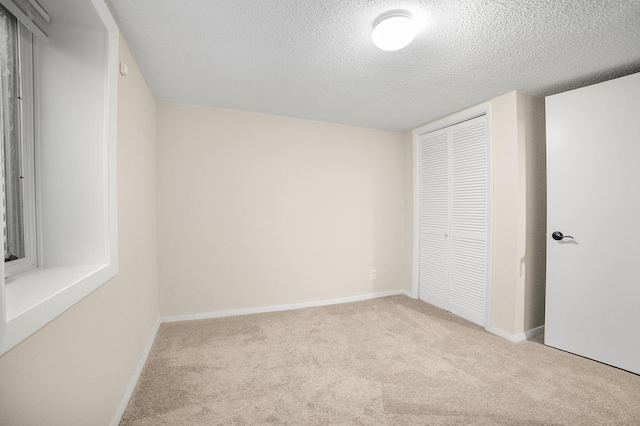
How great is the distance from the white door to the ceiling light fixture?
1691mm

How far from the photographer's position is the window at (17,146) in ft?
3.51

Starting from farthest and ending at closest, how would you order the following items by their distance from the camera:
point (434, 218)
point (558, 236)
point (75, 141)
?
point (434, 218) < point (558, 236) < point (75, 141)

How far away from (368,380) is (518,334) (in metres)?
1.59

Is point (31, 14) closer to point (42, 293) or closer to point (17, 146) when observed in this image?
point (17, 146)

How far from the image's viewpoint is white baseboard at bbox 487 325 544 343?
239cm

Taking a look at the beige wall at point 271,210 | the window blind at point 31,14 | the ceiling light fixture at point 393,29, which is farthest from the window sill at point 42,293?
the ceiling light fixture at point 393,29

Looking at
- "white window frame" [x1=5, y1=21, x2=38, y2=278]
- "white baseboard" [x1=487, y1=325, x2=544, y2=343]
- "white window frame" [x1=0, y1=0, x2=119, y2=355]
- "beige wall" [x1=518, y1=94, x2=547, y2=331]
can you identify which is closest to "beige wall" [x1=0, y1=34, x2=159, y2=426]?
"white window frame" [x1=0, y1=0, x2=119, y2=355]

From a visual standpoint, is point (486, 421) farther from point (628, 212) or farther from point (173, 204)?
point (173, 204)

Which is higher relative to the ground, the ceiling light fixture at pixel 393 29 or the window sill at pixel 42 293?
the ceiling light fixture at pixel 393 29

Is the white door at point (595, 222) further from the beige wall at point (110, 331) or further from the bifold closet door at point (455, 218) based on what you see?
the beige wall at point (110, 331)

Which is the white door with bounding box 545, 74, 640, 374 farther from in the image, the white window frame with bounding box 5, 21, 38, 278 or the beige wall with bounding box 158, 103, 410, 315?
the white window frame with bounding box 5, 21, 38, 278

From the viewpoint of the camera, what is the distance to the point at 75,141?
1.29 metres

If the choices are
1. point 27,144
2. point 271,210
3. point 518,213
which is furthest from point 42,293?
point 518,213

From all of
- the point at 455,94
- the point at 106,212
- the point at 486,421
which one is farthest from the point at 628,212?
the point at 106,212
